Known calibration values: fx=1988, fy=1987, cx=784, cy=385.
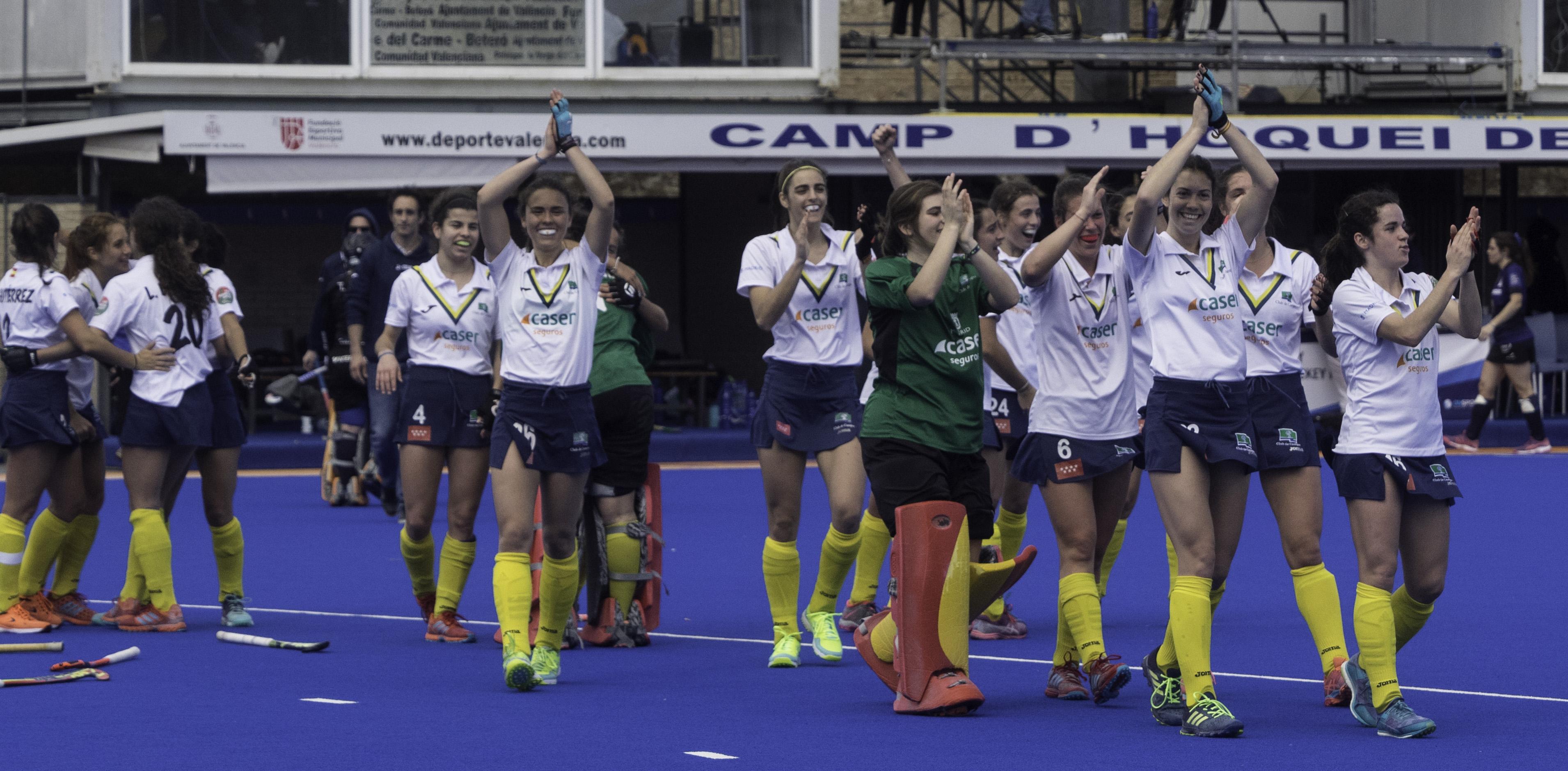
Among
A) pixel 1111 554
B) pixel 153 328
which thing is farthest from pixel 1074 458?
pixel 153 328

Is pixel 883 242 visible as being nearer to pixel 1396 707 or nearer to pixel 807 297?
pixel 807 297

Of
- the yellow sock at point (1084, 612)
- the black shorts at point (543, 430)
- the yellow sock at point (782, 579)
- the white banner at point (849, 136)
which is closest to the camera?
the yellow sock at point (1084, 612)

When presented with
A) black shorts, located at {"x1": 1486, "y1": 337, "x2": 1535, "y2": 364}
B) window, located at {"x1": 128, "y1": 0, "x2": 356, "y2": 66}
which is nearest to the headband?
black shorts, located at {"x1": 1486, "y1": 337, "x2": 1535, "y2": 364}

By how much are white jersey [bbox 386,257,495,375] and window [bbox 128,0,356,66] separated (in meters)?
12.1

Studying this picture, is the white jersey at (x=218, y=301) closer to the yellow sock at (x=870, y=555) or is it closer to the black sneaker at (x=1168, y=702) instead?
the yellow sock at (x=870, y=555)

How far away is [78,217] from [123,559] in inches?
322

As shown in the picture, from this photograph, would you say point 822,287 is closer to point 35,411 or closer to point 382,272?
point 35,411

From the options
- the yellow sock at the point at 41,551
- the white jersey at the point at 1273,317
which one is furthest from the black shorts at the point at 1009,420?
the yellow sock at the point at 41,551

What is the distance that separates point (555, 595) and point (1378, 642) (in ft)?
9.96

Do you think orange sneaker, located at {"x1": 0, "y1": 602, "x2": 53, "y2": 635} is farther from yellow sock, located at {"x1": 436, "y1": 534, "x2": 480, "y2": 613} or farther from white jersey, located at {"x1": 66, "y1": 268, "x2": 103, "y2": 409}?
yellow sock, located at {"x1": 436, "y1": 534, "x2": 480, "y2": 613}

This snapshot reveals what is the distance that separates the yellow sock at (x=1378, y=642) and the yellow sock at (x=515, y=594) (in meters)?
Answer: 2.98

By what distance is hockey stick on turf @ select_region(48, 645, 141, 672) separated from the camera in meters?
7.79

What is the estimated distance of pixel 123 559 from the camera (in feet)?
38.7

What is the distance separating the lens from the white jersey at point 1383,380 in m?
6.55
